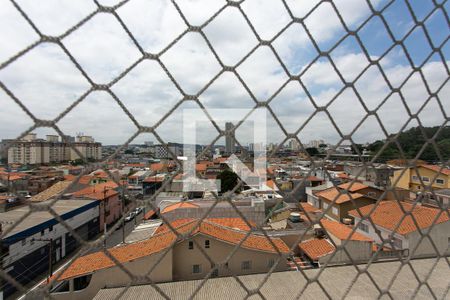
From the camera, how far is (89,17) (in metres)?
0.43

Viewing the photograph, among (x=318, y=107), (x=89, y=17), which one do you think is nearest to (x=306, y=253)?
(x=318, y=107)

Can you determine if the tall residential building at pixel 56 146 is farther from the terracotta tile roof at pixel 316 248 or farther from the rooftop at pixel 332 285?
the terracotta tile roof at pixel 316 248

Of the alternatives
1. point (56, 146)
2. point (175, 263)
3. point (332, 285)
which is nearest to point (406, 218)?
point (332, 285)

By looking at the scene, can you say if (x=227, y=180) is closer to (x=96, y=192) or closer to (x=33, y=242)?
(x=96, y=192)

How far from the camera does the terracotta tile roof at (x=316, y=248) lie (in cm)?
343

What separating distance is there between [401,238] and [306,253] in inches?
47.3

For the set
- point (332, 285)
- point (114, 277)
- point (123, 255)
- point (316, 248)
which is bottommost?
point (316, 248)

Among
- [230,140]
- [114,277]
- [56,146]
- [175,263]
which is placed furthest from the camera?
[175,263]

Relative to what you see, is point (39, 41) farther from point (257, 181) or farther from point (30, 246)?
point (257, 181)

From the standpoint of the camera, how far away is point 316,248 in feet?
12.0

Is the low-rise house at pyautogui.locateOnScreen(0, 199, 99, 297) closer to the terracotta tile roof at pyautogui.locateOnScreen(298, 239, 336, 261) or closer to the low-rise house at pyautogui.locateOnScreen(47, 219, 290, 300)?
the low-rise house at pyautogui.locateOnScreen(47, 219, 290, 300)

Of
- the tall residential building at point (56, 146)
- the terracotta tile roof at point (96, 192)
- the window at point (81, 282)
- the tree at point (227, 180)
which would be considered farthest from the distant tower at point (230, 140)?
the tree at point (227, 180)

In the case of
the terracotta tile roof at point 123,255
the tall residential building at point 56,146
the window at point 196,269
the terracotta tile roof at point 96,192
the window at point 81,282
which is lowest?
the window at point 81,282

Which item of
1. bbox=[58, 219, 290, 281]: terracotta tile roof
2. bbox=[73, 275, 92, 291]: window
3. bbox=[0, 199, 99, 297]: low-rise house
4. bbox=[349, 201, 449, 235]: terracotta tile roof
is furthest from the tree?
bbox=[73, 275, 92, 291]: window
